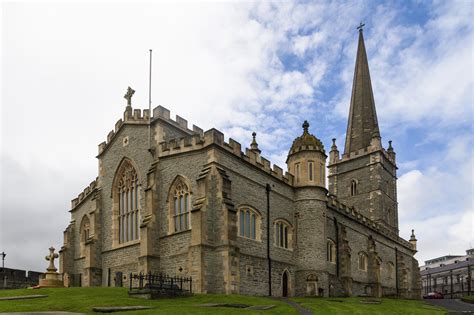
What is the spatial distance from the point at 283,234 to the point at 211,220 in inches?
334

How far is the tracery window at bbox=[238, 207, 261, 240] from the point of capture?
109 feet

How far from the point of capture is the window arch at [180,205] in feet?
108

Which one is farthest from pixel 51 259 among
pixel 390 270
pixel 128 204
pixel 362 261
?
pixel 390 270

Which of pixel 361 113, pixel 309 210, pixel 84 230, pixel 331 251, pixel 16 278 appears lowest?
pixel 16 278

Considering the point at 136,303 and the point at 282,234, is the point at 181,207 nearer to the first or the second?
the point at 282,234

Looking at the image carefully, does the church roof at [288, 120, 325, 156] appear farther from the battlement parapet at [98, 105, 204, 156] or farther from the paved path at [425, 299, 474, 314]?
the paved path at [425, 299, 474, 314]

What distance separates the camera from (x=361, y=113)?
224 ft

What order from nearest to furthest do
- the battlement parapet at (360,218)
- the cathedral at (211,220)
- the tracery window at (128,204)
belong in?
the cathedral at (211,220)
the tracery window at (128,204)
the battlement parapet at (360,218)

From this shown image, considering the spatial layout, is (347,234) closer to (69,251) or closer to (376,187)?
(376,187)

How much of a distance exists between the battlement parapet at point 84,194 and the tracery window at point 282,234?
1628 cm

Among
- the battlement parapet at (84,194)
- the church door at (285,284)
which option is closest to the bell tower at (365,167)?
the church door at (285,284)

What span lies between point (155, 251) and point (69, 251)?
15535 millimetres

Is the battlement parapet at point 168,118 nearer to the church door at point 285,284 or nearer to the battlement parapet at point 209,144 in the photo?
the battlement parapet at point 209,144

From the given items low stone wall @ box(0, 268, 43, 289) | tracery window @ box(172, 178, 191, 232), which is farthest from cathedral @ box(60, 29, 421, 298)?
low stone wall @ box(0, 268, 43, 289)
